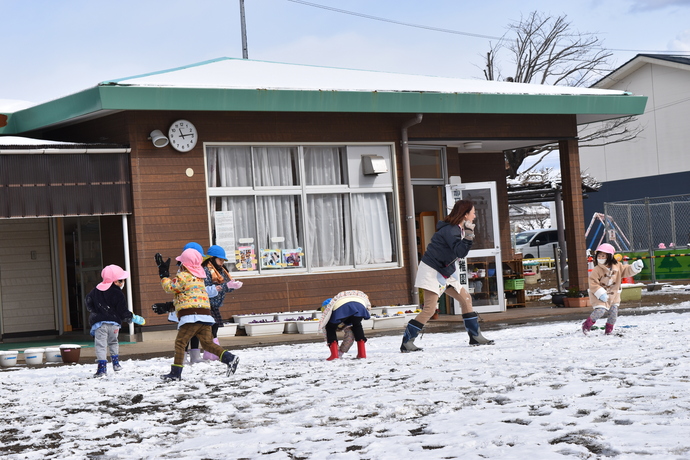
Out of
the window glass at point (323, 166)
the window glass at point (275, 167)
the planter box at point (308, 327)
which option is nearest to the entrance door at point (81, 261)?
the window glass at point (275, 167)

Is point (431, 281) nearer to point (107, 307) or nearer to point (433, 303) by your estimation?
point (433, 303)

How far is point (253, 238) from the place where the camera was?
15172 millimetres

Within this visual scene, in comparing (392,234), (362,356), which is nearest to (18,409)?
(362,356)

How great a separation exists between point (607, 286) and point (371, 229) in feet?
18.8

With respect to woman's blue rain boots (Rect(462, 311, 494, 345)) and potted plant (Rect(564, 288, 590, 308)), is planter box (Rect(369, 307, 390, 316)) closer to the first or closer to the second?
potted plant (Rect(564, 288, 590, 308))

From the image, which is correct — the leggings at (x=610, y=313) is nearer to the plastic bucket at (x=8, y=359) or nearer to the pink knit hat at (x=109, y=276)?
the pink knit hat at (x=109, y=276)

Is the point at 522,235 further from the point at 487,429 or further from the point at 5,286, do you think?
the point at 487,429

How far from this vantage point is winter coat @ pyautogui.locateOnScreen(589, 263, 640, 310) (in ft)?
36.7

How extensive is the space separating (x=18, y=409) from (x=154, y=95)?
6.95 meters

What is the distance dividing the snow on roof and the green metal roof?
0.02 meters

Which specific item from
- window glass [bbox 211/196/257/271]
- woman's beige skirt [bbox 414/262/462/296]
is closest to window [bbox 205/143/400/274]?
window glass [bbox 211/196/257/271]

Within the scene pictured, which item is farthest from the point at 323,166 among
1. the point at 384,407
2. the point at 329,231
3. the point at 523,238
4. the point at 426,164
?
the point at 523,238

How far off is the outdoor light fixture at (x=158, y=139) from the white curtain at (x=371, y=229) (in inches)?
144

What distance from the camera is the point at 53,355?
1190 cm
